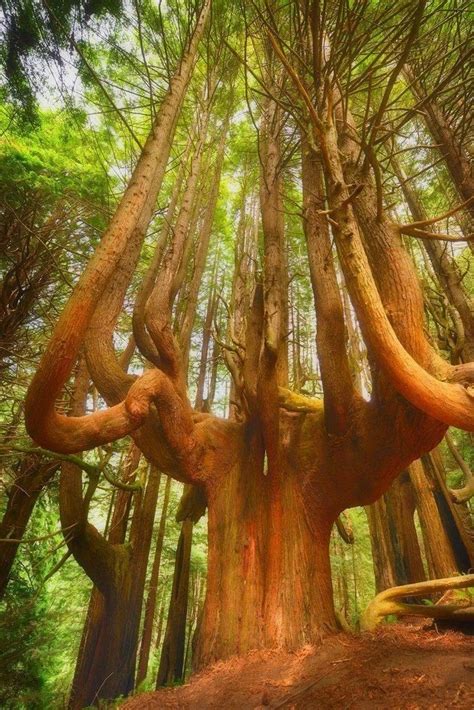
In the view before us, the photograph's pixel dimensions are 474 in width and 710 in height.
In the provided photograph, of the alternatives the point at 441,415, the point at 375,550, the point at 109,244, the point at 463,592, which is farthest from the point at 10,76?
the point at 375,550

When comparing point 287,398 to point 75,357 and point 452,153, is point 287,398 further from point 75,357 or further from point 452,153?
point 452,153

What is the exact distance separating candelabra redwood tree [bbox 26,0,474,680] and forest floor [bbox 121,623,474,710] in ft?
1.15

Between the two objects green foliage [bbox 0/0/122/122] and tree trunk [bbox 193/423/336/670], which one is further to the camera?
green foliage [bbox 0/0/122/122]

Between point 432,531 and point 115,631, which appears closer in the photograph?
point 115,631

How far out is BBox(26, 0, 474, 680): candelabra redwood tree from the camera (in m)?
2.71

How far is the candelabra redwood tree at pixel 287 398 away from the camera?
2.71 meters

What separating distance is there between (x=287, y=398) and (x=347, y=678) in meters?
2.70

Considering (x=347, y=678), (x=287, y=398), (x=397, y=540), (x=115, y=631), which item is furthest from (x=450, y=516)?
(x=115, y=631)

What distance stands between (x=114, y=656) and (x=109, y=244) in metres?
6.64

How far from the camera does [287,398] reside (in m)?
4.58

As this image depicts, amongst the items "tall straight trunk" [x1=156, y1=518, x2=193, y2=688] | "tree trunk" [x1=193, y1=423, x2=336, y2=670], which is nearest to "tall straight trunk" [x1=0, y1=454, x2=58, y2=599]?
"tall straight trunk" [x1=156, y1=518, x2=193, y2=688]

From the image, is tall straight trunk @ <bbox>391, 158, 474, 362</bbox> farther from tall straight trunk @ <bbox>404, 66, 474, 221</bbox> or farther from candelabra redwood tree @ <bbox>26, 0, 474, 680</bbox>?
candelabra redwood tree @ <bbox>26, 0, 474, 680</bbox>

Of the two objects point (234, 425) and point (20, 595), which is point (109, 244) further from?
point (20, 595)

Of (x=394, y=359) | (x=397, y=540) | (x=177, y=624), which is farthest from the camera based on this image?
(x=397, y=540)
